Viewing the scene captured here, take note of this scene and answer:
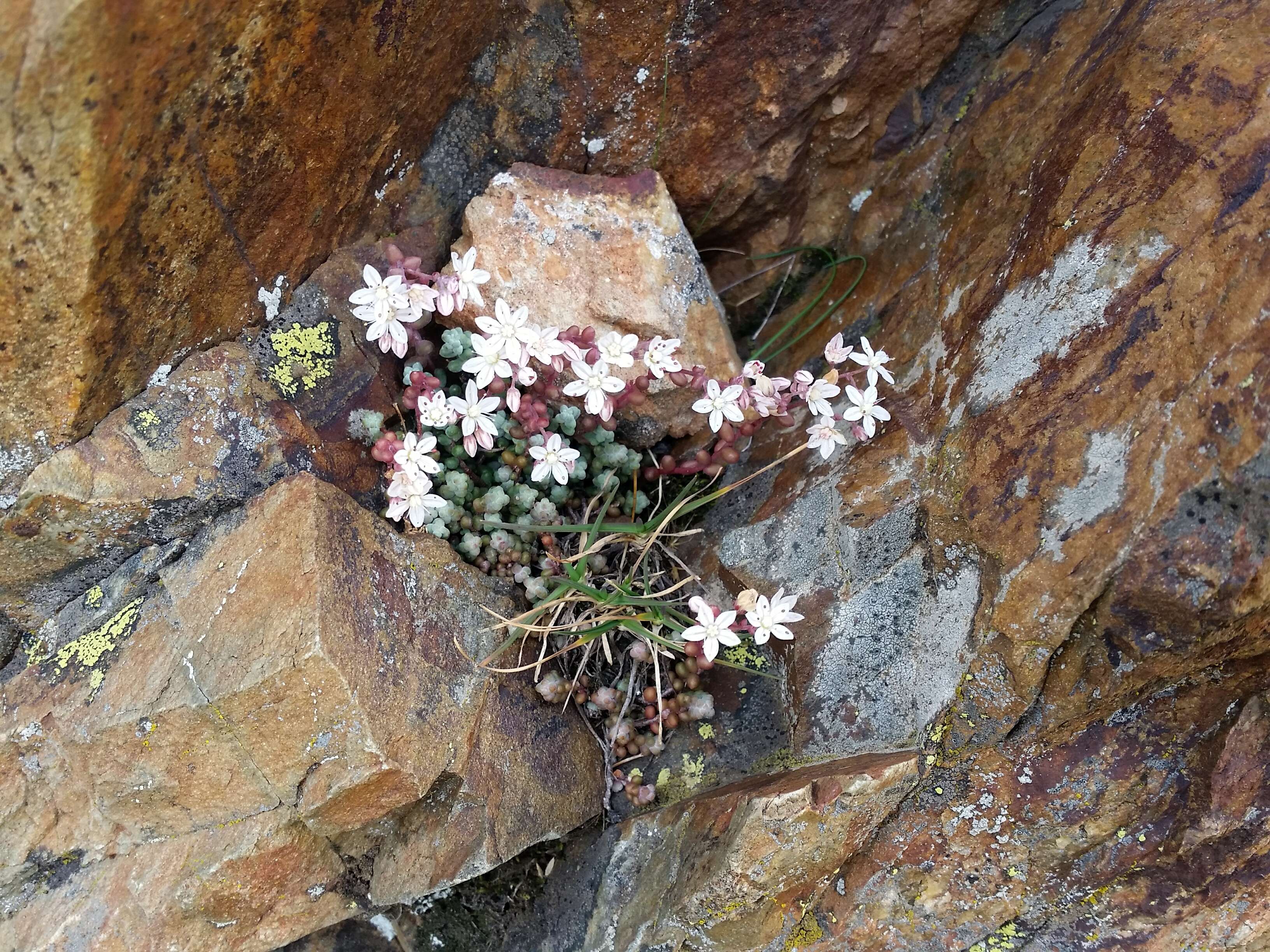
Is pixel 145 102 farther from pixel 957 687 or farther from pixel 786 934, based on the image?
pixel 786 934

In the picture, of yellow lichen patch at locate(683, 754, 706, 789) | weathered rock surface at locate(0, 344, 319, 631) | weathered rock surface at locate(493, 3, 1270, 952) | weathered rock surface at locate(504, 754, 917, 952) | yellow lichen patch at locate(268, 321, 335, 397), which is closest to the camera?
weathered rock surface at locate(493, 3, 1270, 952)

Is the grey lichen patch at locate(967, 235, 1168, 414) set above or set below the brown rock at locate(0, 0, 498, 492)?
below

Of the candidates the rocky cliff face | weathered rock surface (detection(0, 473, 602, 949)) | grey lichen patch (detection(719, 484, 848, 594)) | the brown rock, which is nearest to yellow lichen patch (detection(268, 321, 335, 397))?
the rocky cliff face

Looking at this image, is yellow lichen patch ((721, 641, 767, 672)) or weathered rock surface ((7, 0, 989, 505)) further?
yellow lichen patch ((721, 641, 767, 672))

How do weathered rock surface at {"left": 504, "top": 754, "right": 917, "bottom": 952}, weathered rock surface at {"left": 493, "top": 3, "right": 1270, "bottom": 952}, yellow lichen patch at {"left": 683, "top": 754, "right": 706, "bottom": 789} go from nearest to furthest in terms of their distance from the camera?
weathered rock surface at {"left": 493, "top": 3, "right": 1270, "bottom": 952}, weathered rock surface at {"left": 504, "top": 754, "right": 917, "bottom": 952}, yellow lichen patch at {"left": 683, "top": 754, "right": 706, "bottom": 789}

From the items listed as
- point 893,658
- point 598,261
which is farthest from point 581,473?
point 893,658

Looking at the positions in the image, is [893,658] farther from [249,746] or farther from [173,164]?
[173,164]

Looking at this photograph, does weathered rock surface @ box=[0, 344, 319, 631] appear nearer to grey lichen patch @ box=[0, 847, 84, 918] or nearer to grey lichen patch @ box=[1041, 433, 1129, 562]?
grey lichen patch @ box=[0, 847, 84, 918]

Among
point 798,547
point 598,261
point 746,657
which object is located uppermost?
point 598,261
